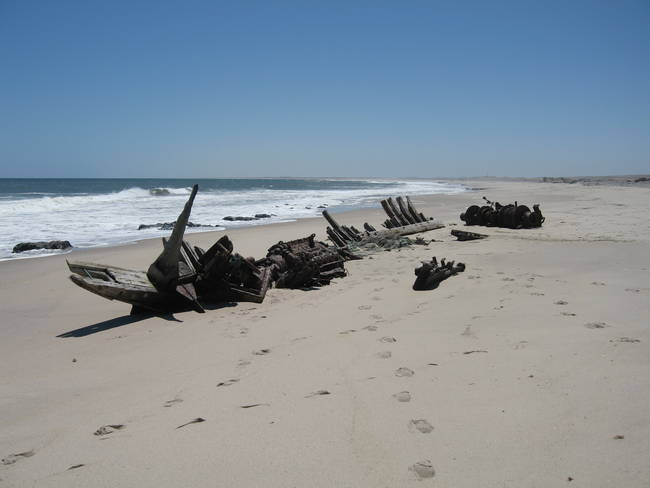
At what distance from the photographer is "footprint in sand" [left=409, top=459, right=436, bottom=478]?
7.28 ft

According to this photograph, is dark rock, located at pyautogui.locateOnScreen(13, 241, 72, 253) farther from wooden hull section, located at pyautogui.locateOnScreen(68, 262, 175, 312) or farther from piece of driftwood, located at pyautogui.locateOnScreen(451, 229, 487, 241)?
piece of driftwood, located at pyautogui.locateOnScreen(451, 229, 487, 241)

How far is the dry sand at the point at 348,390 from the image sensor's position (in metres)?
2.33

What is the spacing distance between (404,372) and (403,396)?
0.42 m

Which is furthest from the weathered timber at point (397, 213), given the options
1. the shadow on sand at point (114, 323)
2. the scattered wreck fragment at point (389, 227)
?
the shadow on sand at point (114, 323)

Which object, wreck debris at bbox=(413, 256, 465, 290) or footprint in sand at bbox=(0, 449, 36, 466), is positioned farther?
wreck debris at bbox=(413, 256, 465, 290)

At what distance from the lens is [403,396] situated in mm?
3043

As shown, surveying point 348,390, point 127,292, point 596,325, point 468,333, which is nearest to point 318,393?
point 348,390

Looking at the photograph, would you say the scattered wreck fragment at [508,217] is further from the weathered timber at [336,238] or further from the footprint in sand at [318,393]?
the footprint in sand at [318,393]

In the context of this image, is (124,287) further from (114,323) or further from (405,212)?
(405,212)

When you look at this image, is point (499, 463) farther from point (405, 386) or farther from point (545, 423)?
point (405, 386)

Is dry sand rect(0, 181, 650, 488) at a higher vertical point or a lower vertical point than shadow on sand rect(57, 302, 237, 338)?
higher

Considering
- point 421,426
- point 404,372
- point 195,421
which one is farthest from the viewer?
point 404,372

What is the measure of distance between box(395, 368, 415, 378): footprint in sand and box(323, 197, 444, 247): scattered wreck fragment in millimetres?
6832

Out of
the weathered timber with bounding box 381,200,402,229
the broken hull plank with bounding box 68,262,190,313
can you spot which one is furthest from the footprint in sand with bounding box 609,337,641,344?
the weathered timber with bounding box 381,200,402,229
